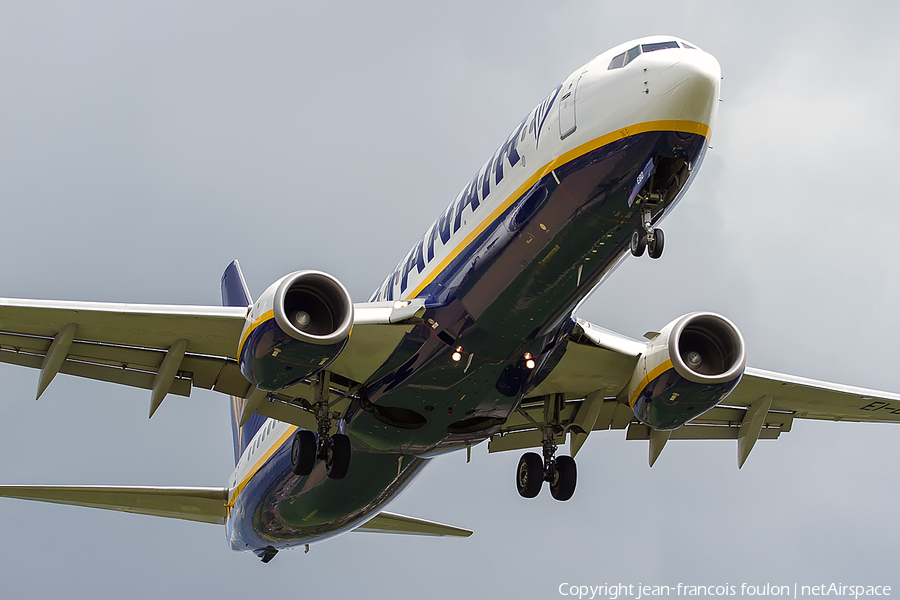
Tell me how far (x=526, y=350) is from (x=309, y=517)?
7099 millimetres

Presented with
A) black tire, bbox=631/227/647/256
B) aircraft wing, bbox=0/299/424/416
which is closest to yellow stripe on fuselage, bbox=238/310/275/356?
aircraft wing, bbox=0/299/424/416

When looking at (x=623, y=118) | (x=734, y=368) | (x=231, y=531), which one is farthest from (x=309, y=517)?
(x=623, y=118)

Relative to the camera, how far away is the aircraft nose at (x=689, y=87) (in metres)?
12.5

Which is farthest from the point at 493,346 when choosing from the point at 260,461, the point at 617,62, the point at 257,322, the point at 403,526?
the point at 403,526

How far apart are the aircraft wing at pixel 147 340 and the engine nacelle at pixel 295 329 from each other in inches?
33.0

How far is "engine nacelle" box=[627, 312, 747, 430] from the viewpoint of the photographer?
1628cm

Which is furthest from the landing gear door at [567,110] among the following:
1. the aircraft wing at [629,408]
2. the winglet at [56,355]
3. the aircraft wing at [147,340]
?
the winglet at [56,355]

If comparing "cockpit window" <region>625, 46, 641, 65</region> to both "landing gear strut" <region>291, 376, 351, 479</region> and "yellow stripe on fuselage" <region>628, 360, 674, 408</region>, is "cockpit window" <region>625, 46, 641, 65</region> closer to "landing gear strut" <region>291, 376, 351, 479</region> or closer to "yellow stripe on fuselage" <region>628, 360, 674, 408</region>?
"yellow stripe on fuselage" <region>628, 360, 674, 408</region>

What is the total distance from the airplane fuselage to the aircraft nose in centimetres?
2

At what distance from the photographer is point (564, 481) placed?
1909cm

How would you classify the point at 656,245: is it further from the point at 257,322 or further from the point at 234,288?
the point at 234,288

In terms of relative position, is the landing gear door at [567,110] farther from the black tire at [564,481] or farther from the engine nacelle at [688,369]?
the black tire at [564,481]

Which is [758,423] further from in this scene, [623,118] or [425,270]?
[623,118]

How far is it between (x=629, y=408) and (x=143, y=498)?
10738 millimetres
